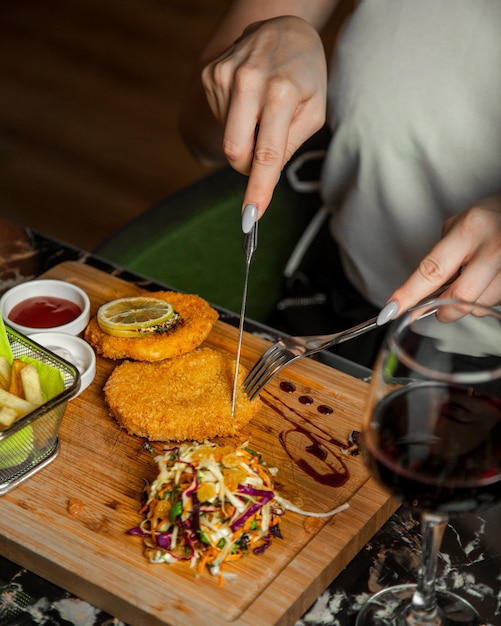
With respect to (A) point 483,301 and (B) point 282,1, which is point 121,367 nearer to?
(A) point 483,301

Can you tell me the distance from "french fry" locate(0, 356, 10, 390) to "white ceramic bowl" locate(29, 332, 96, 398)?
0.23m

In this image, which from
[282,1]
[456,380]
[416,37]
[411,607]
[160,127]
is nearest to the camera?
[456,380]

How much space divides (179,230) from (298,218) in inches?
21.0

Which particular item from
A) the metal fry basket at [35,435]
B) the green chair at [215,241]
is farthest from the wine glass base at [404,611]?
the green chair at [215,241]

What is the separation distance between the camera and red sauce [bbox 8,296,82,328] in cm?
225

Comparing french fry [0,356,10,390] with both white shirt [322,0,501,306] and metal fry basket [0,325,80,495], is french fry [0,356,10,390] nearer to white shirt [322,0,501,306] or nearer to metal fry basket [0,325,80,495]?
metal fry basket [0,325,80,495]

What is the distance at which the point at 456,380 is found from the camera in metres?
1.13

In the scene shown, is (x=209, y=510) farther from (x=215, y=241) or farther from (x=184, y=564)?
(x=215, y=241)

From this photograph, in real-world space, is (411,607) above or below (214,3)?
above

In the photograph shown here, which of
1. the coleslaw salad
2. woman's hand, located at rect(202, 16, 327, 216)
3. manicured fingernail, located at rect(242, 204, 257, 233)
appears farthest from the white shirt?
the coleslaw salad

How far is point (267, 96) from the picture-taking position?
1.97 meters

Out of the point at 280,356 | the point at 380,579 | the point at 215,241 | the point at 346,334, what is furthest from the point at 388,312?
the point at 215,241

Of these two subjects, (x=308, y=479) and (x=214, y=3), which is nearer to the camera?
(x=308, y=479)

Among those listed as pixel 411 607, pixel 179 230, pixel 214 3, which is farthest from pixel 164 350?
pixel 214 3
